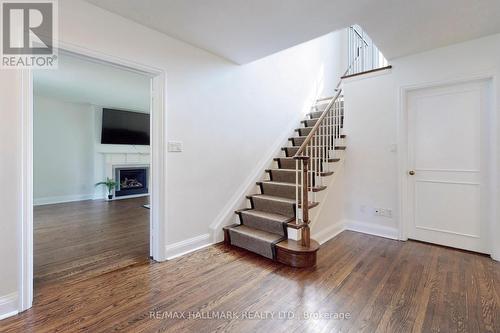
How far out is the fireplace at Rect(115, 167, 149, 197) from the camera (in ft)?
21.2

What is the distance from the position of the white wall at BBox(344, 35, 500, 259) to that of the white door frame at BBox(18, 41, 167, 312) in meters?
2.65

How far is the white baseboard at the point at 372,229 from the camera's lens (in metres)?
3.19

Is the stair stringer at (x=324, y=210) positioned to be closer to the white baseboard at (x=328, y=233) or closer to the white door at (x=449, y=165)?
the white baseboard at (x=328, y=233)

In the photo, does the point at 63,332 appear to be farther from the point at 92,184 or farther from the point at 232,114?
the point at 92,184

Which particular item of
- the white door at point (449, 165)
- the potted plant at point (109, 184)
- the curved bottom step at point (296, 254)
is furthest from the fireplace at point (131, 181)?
the white door at point (449, 165)

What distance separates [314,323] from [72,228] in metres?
3.68

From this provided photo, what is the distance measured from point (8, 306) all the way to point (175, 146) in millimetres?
1737

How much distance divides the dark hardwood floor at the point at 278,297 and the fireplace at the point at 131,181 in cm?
468

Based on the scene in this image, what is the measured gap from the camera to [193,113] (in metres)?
2.79

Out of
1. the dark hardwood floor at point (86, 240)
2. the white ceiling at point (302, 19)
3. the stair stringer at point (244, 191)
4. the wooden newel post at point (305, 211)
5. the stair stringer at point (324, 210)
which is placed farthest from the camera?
the stair stringer at point (244, 191)

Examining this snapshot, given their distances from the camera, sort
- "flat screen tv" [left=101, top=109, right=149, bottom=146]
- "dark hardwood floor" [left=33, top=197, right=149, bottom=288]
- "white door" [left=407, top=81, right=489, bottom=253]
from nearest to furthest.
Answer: "dark hardwood floor" [left=33, top=197, right=149, bottom=288]
"white door" [left=407, top=81, right=489, bottom=253]
"flat screen tv" [left=101, top=109, right=149, bottom=146]

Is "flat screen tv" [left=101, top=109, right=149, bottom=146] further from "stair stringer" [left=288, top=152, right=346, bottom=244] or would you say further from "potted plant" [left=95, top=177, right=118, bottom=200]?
"stair stringer" [left=288, top=152, right=346, bottom=244]
